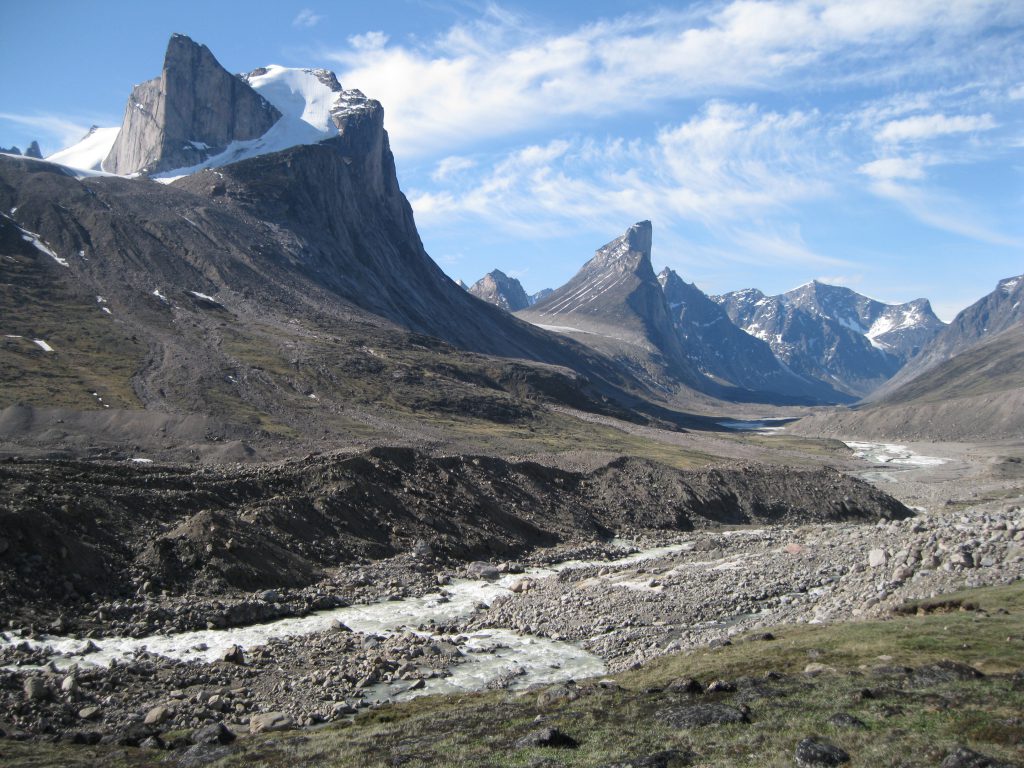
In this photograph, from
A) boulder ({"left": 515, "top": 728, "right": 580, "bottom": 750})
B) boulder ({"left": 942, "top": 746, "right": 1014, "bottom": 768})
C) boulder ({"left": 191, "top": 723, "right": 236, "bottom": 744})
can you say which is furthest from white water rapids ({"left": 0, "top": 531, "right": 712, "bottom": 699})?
boulder ({"left": 942, "top": 746, "right": 1014, "bottom": 768})

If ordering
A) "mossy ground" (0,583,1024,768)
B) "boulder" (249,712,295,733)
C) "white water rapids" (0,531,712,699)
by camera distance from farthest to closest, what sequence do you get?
"white water rapids" (0,531,712,699) → "boulder" (249,712,295,733) → "mossy ground" (0,583,1024,768)

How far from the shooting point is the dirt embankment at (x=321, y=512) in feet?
173

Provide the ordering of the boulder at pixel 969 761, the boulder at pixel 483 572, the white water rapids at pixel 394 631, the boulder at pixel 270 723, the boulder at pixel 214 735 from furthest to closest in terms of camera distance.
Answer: the boulder at pixel 483 572 < the white water rapids at pixel 394 631 < the boulder at pixel 270 723 < the boulder at pixel 214 735 < the boulder at pixel 969 761

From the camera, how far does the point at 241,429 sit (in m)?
114

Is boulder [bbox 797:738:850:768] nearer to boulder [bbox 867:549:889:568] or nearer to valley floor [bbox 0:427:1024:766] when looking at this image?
valley floor [bbox 0:427:1024:766]

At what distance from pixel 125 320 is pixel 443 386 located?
6369 centimetres

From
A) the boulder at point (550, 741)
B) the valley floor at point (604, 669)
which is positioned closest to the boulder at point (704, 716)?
the valley floor at point (604, 669)

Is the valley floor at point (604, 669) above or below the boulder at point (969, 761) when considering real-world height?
below

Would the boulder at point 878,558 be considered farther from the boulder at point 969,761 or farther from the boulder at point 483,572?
the boulder at point 969,761

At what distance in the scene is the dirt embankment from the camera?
52875mm

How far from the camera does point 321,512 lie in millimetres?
72062

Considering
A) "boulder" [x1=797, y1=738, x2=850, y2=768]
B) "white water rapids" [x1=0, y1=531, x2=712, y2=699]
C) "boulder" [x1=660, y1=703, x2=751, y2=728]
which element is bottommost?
"white water rapids" [x1=0, y1=531, x2=712, y2=699]

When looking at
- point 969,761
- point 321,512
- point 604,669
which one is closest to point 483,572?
point 321,512

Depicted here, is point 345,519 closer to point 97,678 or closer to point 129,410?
point 97,678
